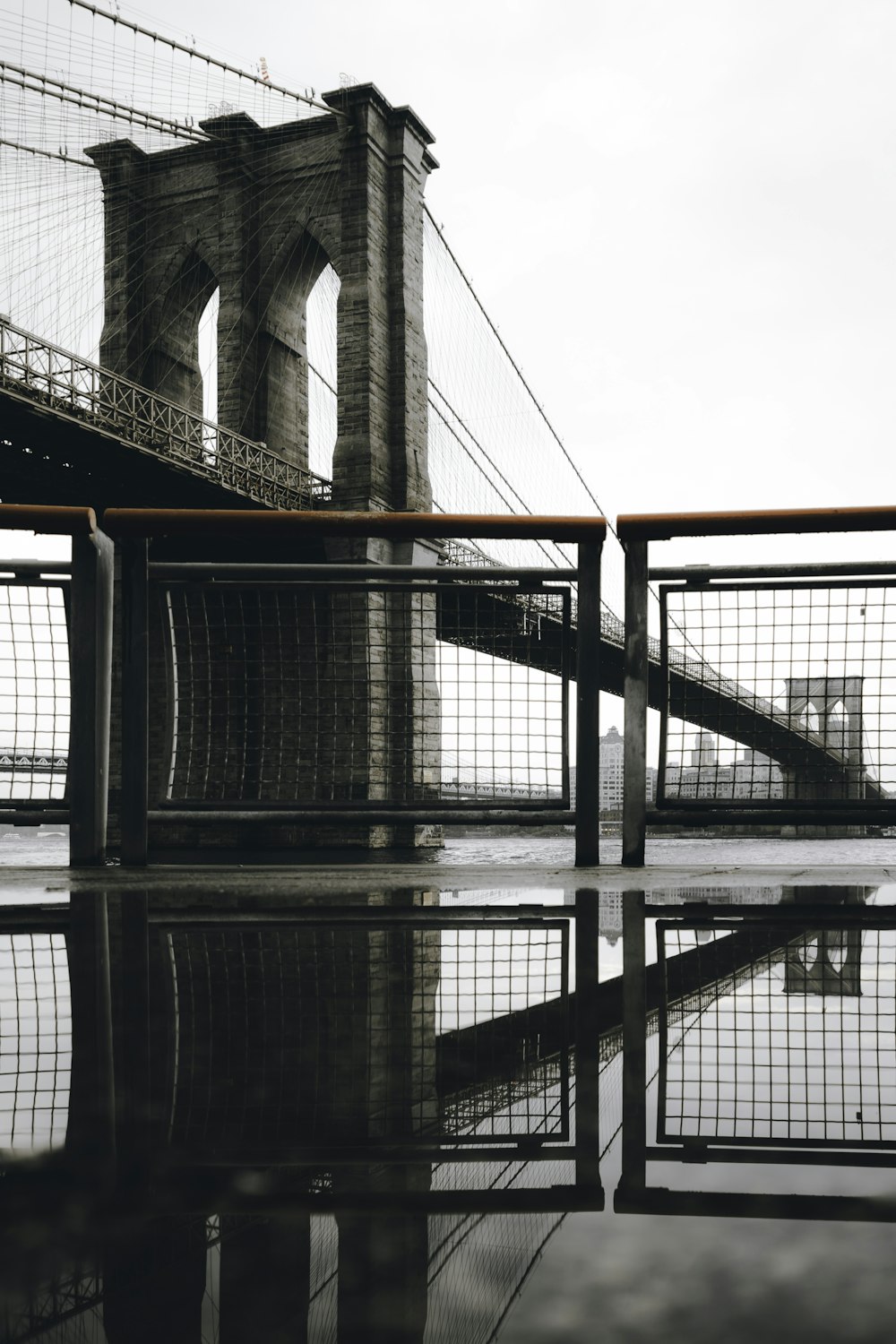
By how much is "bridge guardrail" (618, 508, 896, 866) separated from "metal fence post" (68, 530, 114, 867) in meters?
1.14

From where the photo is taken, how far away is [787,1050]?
83 centimetres

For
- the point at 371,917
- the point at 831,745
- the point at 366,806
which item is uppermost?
the point at 831,745

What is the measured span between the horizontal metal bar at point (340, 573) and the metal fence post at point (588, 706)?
51 mm

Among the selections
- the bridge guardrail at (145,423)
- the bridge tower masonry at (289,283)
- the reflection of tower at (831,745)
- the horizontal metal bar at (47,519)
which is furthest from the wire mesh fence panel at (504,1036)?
the bridge tower masonry at (289,283)

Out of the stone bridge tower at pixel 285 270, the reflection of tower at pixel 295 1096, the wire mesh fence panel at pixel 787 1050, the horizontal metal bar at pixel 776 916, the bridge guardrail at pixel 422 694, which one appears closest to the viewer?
the reflection of tower at pixel 295 1096

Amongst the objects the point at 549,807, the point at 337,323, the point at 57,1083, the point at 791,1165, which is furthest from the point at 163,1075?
the point at 337,323

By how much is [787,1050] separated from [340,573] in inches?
67.2

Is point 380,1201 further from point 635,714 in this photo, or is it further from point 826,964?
point 635,714

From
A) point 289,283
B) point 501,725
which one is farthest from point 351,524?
point 289,283

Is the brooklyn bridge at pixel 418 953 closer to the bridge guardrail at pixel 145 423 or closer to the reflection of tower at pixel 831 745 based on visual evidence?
the reflection of tower at pixel 831 745

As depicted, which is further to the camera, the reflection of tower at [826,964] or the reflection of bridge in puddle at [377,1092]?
the reflection of tower at [826,964]

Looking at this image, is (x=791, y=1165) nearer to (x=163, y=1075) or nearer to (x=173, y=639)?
(x=163, y=1075)

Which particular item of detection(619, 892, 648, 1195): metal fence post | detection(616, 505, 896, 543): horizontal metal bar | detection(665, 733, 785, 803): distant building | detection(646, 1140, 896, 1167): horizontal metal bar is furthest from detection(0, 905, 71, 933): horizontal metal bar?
detection(616, 505, 896, 543): horizontal metal bar

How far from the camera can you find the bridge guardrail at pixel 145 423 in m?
11.9
